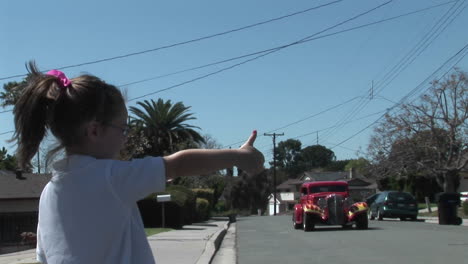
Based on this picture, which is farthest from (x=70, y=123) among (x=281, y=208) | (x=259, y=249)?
(x=281, y=208)

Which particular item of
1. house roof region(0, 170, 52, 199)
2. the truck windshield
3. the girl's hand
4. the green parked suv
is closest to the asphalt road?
the truck windshield

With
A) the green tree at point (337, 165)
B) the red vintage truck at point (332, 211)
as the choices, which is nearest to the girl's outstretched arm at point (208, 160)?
the red vintage truck at point (332, 211)

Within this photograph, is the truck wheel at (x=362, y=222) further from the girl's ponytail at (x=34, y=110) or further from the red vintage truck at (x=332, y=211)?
the girl's ponytail at (x=34, y=110)

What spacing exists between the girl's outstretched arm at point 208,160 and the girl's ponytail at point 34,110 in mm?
468

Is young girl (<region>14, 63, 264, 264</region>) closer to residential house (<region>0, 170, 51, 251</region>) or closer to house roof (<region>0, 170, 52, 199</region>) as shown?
residential house (<region>0, 170, 51, 251</region>)

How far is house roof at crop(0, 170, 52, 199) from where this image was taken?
3501cm

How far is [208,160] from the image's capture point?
203cm

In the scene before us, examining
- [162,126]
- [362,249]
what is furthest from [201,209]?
[362,249]

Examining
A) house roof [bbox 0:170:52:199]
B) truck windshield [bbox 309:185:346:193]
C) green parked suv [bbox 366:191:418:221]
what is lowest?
green parked suv [bbox 366:191:418:221]

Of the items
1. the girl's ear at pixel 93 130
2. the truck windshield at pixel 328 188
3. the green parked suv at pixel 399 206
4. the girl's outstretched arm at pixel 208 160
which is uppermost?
the truck windshield at pixel 328 188

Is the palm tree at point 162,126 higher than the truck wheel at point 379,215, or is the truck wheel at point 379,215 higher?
the palm tree at point 162,126

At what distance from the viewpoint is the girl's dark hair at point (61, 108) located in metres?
2.07

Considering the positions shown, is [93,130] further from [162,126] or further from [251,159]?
[162,126]

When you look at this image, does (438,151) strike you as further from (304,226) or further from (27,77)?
(27,77)
